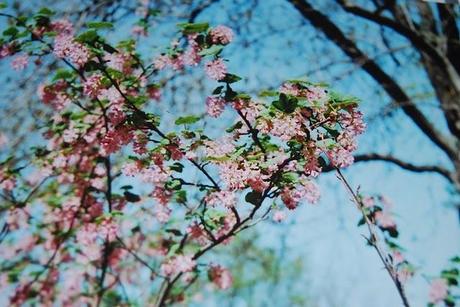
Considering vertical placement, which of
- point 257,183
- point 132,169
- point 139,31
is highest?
point 139,31

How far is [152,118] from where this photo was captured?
55.8 inches

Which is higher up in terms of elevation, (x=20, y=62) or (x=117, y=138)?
(x=20, y=62)

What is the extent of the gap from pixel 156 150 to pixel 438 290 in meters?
2.06

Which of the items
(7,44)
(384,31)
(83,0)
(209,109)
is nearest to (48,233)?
(7,44)

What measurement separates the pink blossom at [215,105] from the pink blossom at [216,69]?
0.28 ft

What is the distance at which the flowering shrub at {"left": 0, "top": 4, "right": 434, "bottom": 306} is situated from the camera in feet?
4.44

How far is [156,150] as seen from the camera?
4.76 ft

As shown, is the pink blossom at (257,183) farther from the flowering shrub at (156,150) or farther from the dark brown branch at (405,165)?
the dark brown branch at (405,165)

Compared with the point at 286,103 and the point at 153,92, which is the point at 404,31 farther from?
the point at 286,103

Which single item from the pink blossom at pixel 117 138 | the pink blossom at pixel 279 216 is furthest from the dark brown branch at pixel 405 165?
the pink blossom at pixel 117 138

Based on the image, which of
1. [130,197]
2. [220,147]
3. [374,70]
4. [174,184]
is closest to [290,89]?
[220,147]

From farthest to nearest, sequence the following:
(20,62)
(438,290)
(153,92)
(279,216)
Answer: (438,290)
(153,92)
(20,62)
(279,216)

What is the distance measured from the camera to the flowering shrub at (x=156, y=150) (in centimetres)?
135

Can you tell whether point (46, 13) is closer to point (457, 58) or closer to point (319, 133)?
point (319, 133)
